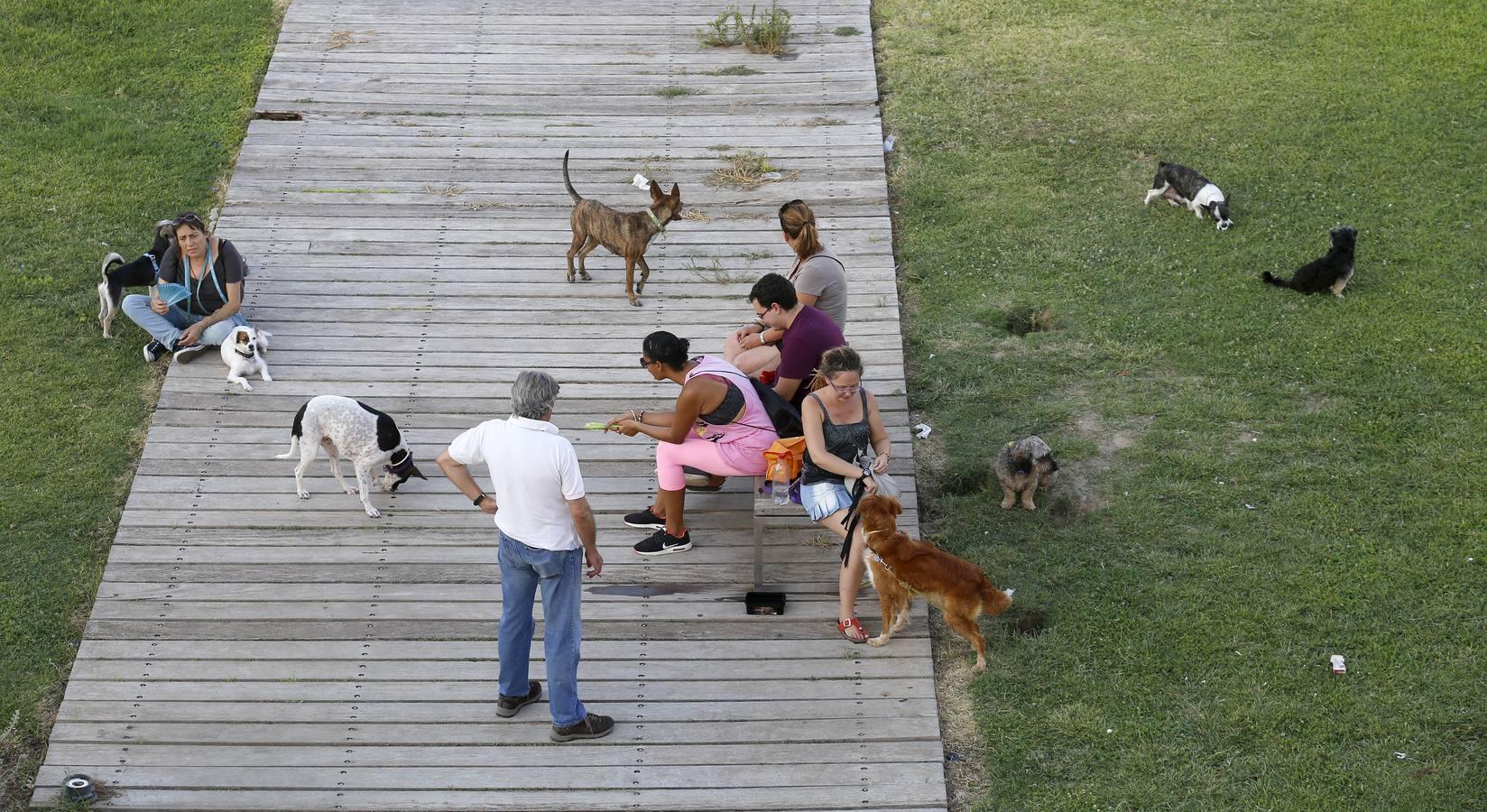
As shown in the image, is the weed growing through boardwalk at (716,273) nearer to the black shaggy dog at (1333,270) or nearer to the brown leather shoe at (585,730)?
the black shaggy dog at (1333,270)

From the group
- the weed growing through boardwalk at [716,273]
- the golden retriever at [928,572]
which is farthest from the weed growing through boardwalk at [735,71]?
the golden retriever at [928,572]

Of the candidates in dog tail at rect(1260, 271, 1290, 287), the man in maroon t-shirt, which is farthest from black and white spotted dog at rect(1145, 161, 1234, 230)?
the man in maroon t-shirt

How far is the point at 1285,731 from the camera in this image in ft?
18.8

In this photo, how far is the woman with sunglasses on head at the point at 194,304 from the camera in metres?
7.95

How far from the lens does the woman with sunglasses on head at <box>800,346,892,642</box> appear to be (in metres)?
5.99

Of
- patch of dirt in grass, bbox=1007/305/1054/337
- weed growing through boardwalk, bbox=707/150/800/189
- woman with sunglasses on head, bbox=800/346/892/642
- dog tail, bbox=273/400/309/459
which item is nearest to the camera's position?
woman with sunglasses on head, bbox=800/346/892/642

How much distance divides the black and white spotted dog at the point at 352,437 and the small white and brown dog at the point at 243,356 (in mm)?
1084

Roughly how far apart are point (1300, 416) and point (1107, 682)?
2483 mm

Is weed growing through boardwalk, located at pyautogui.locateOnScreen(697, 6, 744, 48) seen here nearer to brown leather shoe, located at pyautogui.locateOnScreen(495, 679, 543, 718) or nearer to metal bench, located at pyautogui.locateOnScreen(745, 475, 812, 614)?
metal bench, located at pyautogui.locateOnScreen(745, 475, 812, 614)

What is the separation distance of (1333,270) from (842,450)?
4064mm

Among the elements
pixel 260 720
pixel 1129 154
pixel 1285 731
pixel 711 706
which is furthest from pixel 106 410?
pixel 1129 154

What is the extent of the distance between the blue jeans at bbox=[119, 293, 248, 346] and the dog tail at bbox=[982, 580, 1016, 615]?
4.83m

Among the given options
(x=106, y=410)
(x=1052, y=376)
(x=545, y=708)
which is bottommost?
(x=106, y=410)

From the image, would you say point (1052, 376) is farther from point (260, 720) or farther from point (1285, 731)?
point (260, 720)
